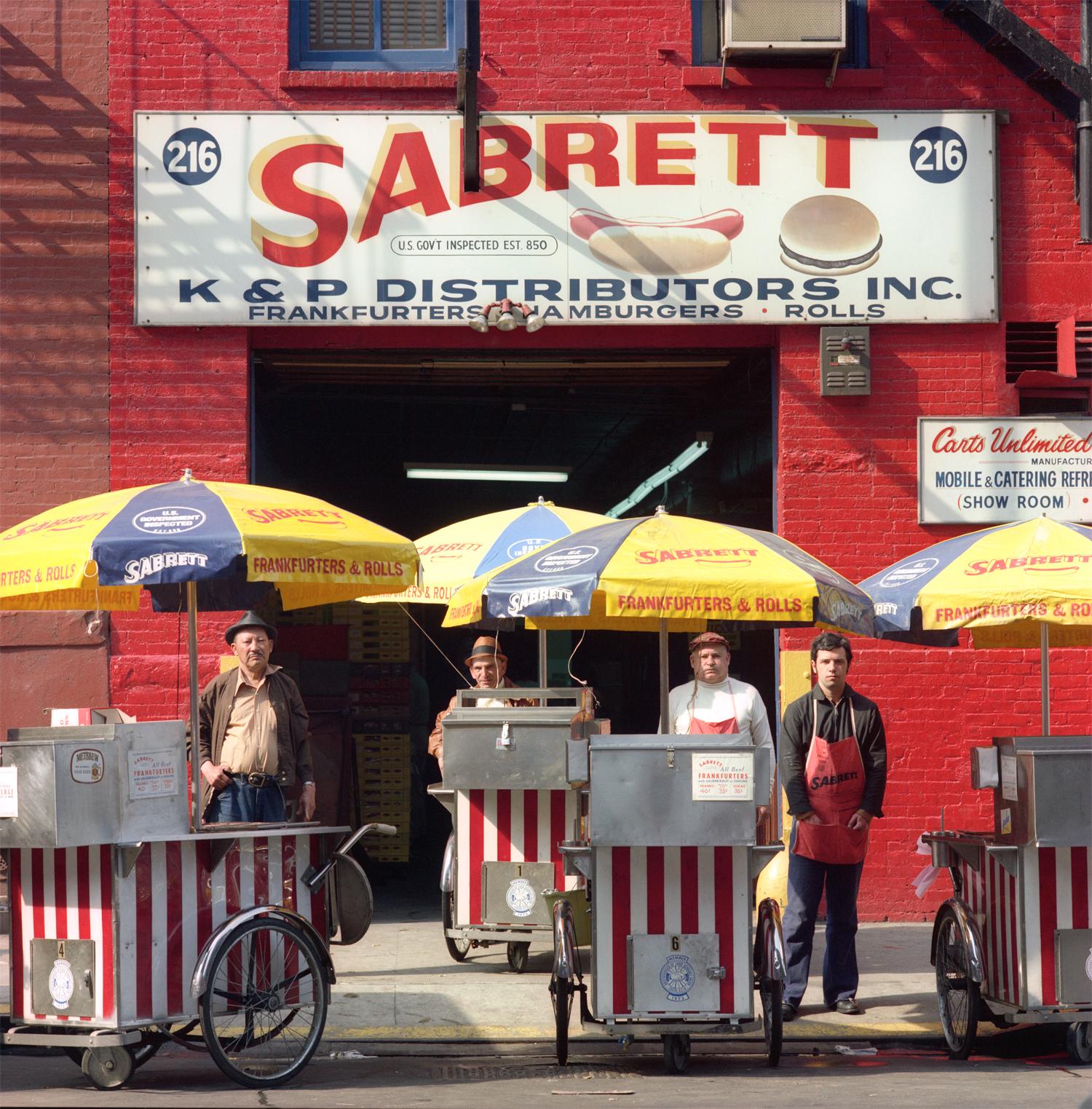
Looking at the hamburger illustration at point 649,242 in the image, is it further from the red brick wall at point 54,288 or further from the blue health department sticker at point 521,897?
the blue health department sticker at point 521,897

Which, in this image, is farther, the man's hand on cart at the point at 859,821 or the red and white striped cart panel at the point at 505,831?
the red and white striped cart panel at the point at 505,831

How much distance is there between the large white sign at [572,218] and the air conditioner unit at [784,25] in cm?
51

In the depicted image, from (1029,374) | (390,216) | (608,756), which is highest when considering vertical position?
(390,216)

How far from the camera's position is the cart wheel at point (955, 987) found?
7.48m

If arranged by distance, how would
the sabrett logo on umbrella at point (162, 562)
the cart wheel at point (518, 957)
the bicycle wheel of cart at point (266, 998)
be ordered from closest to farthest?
1. the bicycle wheel of cart at point (266, 998)
2. the sabrett logo on umbrella at point (162, 562)
3. the cart wheel at point (518, 957)

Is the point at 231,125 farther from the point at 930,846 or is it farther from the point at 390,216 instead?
the point at 930,846

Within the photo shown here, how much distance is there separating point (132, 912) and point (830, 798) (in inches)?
147

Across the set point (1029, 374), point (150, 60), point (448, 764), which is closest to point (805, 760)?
point (448, 764)

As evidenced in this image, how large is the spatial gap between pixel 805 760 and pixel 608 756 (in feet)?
5.15

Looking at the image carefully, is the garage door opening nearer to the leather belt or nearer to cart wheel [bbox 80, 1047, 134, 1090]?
the leather belt

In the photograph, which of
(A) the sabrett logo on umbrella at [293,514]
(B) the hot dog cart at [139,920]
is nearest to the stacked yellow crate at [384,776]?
(A) the sabrett logo on umbrella at [293,514]

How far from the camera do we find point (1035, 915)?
7.46 metres

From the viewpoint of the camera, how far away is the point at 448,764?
9.53 meters

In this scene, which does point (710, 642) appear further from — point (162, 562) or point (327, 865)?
point (162, 562)
